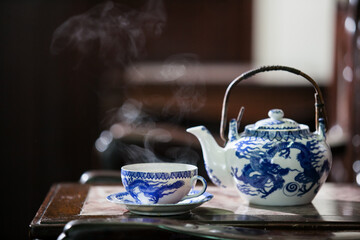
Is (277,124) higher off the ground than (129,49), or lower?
higher

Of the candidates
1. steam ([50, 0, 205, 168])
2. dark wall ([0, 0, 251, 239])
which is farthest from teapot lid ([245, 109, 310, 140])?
dark wall ([0, 0, 251, 239])

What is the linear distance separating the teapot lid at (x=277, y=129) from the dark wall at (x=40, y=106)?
301 cm

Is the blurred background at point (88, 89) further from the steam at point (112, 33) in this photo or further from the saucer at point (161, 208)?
the saucer at point (161, 208)

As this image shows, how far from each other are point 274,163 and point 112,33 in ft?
11.1

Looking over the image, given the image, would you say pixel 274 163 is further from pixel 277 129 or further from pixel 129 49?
pixel 129 49

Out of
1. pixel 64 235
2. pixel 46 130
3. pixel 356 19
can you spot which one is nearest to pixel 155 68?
pixel 46 130

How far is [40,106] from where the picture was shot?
14.7ft

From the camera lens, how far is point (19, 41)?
4.40 m

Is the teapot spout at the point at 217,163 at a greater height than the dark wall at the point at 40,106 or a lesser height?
greater

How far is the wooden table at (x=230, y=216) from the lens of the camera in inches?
47.1

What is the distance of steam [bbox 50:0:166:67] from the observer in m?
4.42

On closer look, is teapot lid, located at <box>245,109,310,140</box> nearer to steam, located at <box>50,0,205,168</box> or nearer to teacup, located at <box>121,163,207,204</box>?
teacup, located at <box>121,163,207,204</box>

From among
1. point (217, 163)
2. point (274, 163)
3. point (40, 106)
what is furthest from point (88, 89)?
point (274, 163)

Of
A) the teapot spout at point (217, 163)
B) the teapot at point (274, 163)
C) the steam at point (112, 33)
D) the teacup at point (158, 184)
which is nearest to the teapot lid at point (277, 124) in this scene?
the teapot at point (274, 163)
